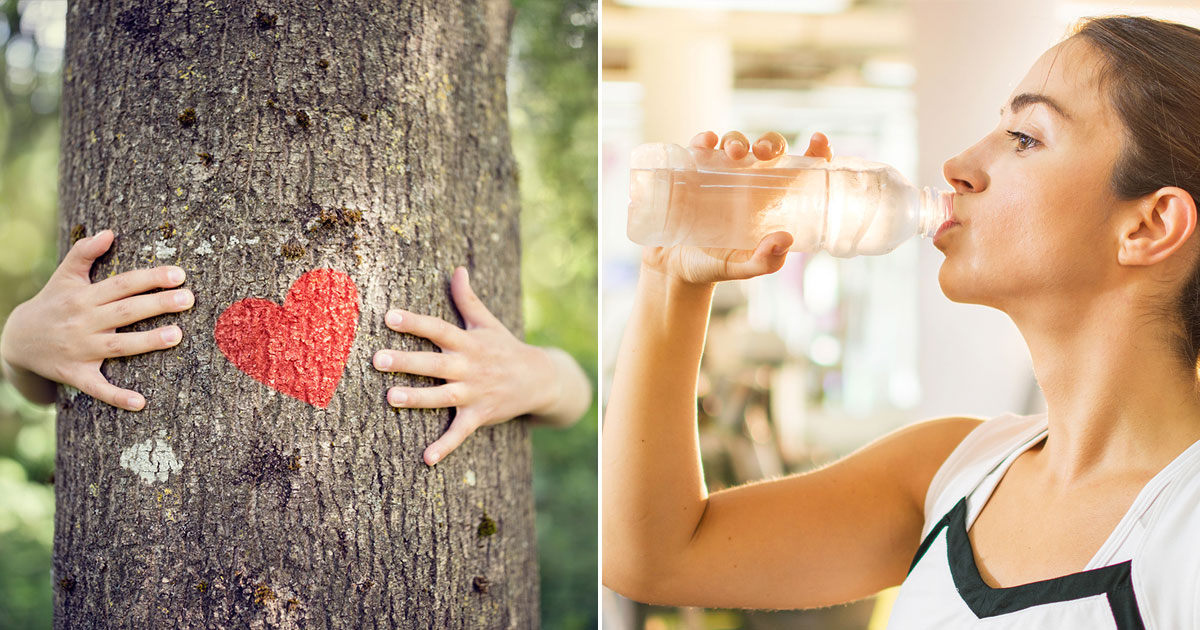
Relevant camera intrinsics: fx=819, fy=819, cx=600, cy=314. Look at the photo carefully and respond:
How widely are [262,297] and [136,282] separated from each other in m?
0.16

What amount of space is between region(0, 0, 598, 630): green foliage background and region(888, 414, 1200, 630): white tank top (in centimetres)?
218

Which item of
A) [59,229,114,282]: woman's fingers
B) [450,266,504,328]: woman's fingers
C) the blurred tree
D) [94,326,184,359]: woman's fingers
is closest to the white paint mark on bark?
[94,326,184,359]: woman's fingers

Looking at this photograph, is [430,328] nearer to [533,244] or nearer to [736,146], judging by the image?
[736,146]

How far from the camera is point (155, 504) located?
1032 millimetres

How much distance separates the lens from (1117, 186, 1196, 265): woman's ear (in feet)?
3.57

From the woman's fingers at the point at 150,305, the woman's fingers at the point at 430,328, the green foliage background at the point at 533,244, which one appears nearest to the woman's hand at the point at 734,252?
the woman's fingers at the point at 430,328

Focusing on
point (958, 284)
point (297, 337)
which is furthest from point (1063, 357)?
point (297, 337)

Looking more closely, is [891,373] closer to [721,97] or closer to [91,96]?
[721,97]

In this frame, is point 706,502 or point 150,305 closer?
point 150,305

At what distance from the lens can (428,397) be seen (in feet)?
3.65

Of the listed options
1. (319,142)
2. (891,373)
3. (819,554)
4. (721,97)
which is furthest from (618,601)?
(891,373)

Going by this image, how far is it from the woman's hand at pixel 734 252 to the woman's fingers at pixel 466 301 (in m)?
0.32

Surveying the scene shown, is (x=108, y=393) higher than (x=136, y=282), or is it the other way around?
(x=136, y=282)

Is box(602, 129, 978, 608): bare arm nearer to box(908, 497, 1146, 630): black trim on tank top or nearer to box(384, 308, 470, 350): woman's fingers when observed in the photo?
box(908, 497, 1146, 630): black trim on tank top
